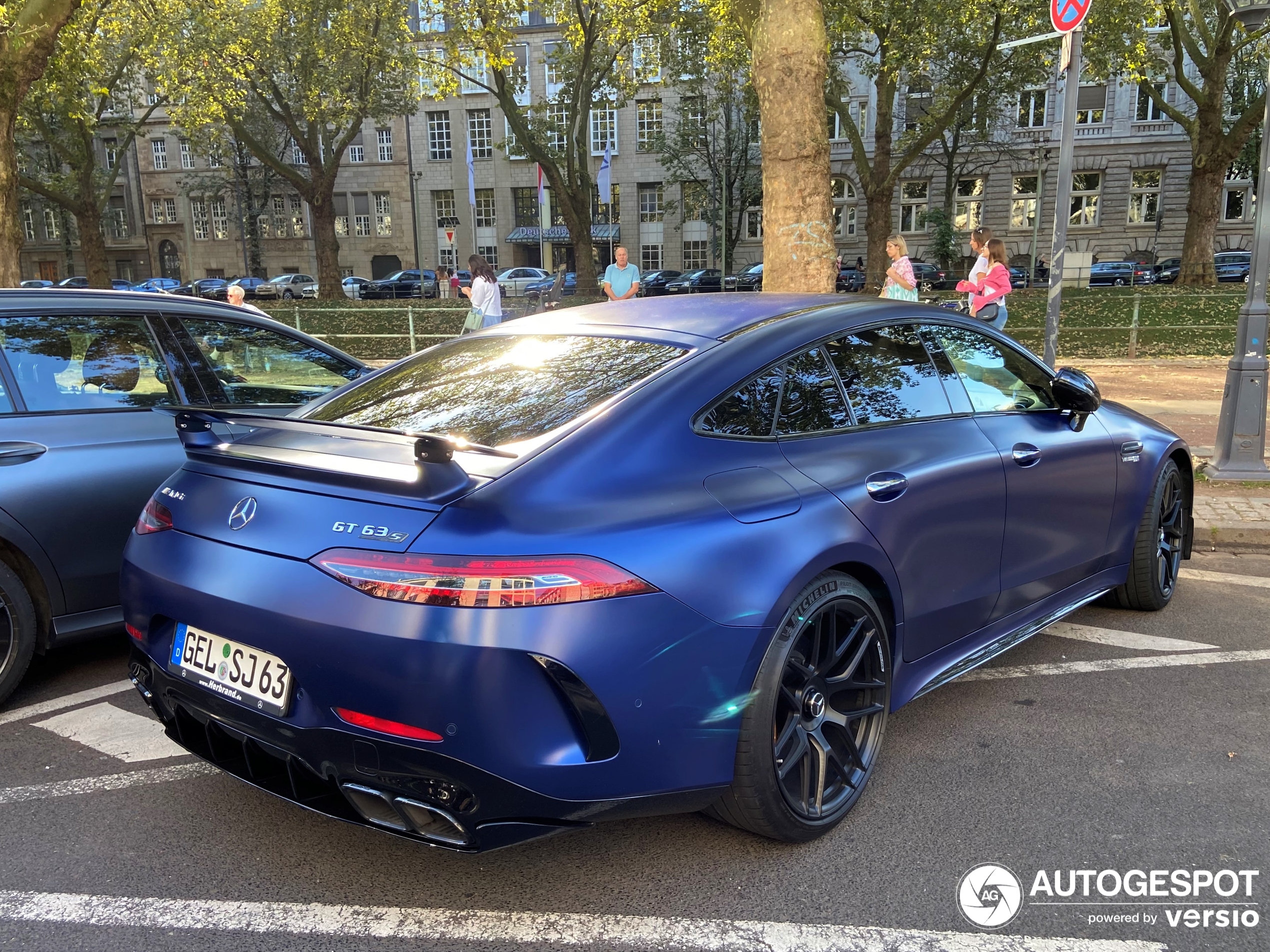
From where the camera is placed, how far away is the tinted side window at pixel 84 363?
3.84 metres

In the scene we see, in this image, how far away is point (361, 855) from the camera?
8.92 feet

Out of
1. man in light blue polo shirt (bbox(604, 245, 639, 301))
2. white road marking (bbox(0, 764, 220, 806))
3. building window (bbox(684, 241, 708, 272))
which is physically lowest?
white road marking (bbox(0, 764, 220, 806))

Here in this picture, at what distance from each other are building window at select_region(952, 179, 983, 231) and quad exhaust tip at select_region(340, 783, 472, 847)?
170ft

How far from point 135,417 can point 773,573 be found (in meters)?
3.02

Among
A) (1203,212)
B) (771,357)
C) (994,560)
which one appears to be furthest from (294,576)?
(1203,212)

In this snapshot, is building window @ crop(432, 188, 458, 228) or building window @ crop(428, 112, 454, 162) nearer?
building window @ crop(428, 112, 454, 162)

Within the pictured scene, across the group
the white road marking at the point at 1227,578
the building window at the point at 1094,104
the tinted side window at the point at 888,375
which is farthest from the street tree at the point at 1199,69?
the tinted side window at the point at 888,375

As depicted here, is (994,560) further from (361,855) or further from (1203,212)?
(1203,212)

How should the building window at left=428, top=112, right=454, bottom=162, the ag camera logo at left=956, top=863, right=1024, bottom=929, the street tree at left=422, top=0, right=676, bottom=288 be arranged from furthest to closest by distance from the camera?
the building window at left=428, top=112, right=454, bottom=162, the street tree at left=422, top=0, right=676, bottom=288, the ag camera logo at left=956, top=863, right=1024, bottom=929

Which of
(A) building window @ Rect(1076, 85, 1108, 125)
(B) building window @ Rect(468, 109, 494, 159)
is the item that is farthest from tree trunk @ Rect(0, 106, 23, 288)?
(A) building window @ Rect(1076, 85, 1108, 125)

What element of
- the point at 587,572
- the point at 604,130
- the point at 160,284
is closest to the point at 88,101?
the point at 160,284

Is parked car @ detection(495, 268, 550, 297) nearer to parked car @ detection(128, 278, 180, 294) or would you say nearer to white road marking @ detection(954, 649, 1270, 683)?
parked car @ detection(128, 278, 180, 294)

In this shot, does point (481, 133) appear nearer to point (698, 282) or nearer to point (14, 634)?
point (698, 282)

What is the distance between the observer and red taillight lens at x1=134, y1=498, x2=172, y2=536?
8.81ft
